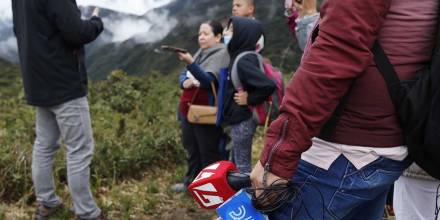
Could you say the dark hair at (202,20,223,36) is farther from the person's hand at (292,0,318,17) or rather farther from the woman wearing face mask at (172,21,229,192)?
the person's hand at (292,0,318,17)

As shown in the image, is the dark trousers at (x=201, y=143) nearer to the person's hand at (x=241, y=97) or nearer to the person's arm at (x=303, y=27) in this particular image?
the person's hand at (x=241, y=97)

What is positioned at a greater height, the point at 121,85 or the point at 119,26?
the point at 121,85

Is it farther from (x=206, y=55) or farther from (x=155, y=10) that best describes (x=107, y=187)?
(x=155, y=10)

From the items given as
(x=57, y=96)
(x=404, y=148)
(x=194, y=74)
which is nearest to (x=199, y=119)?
(x=194, y=74)

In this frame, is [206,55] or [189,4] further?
[189,4]

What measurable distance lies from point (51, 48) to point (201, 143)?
1570 mm

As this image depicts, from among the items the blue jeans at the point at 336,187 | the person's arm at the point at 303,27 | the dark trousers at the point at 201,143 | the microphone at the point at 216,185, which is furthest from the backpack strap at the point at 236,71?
the blue jeans at the point at 336,187

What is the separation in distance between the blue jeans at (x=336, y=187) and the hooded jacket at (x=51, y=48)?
85.7 inches

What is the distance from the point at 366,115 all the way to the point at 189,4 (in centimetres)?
16502

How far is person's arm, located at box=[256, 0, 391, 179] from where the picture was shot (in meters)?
1.57

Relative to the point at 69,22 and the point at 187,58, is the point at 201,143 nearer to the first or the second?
the point at 187,58

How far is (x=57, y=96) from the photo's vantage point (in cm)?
346

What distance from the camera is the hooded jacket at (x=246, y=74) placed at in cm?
379

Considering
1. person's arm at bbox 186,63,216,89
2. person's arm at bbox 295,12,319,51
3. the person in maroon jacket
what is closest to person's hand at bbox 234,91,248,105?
person's arm at bbox 186,63,216,89
